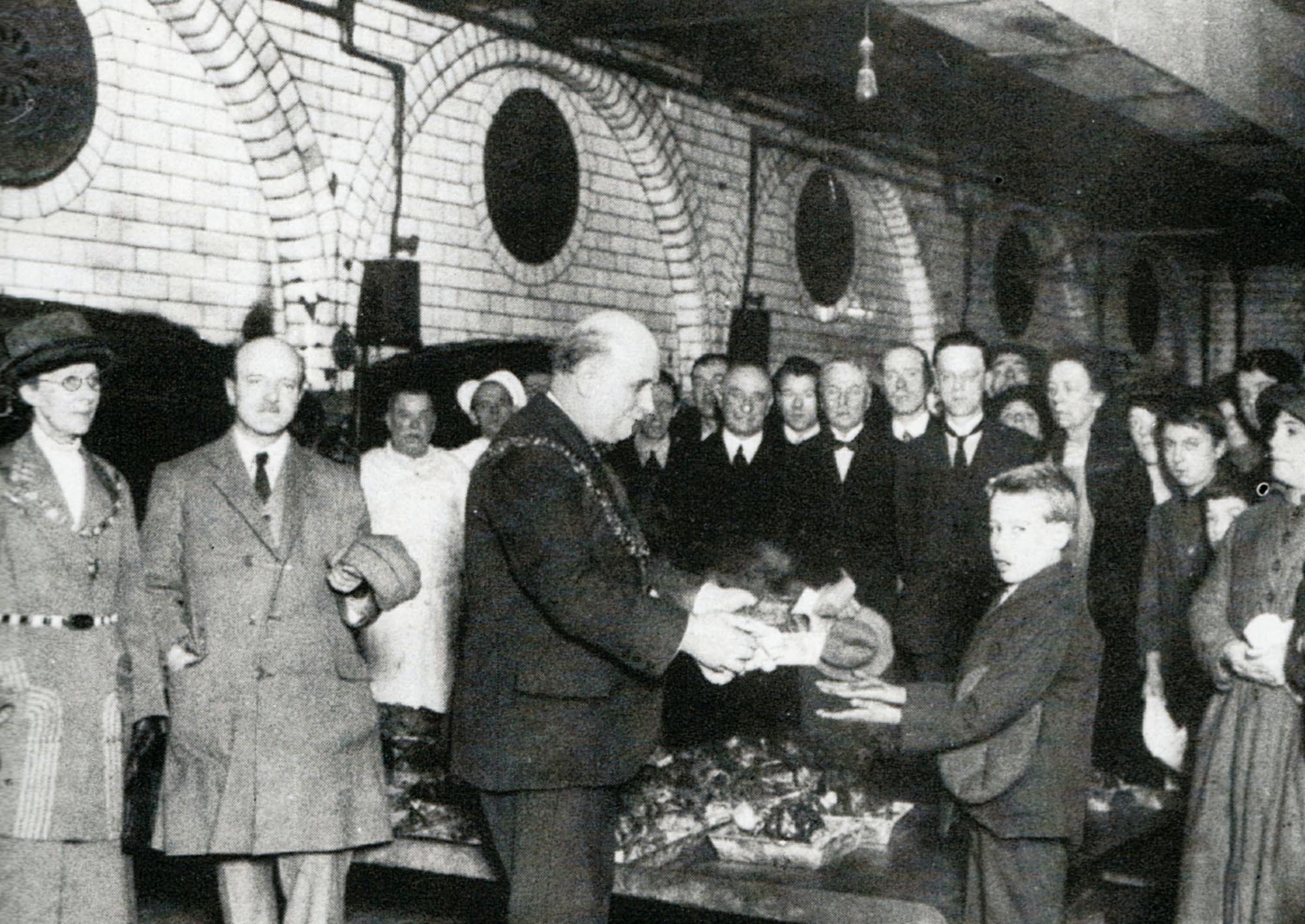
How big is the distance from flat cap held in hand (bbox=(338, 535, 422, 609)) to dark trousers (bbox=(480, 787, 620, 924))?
750 mm

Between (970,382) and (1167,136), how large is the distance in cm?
534

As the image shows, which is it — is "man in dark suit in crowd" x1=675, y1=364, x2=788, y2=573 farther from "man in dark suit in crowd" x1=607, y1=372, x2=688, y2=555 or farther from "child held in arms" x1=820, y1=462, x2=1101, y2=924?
"child held in arms" x1=820, y1=462, x2=1101, y2=924

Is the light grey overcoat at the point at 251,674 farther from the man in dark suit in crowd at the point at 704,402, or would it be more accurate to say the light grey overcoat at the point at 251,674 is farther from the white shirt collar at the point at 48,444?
the man in dark suit in crowd at the point at 704,402

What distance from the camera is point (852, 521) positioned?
5.88 metres

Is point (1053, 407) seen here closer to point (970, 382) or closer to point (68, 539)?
point (970, 382)

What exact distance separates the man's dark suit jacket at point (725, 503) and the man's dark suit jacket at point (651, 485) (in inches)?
1.9

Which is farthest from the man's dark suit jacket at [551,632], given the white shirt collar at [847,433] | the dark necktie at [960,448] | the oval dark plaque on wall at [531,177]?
the oval dark plaque on wall at [531,177]

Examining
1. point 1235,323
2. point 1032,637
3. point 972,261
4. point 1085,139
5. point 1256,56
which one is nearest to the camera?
point 1032,637

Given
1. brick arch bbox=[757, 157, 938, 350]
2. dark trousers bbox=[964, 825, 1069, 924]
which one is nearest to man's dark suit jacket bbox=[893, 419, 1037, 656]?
dark trousers bbox=[964, 825, 1069, 924]

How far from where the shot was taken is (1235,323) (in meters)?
16.5

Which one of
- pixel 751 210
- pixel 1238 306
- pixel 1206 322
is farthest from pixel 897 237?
pixel 1238 306

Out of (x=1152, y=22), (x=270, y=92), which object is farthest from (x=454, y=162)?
(x=1152, y=22)

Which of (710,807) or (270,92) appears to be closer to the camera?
(710,807)

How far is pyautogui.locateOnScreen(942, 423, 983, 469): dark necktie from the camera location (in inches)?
220
